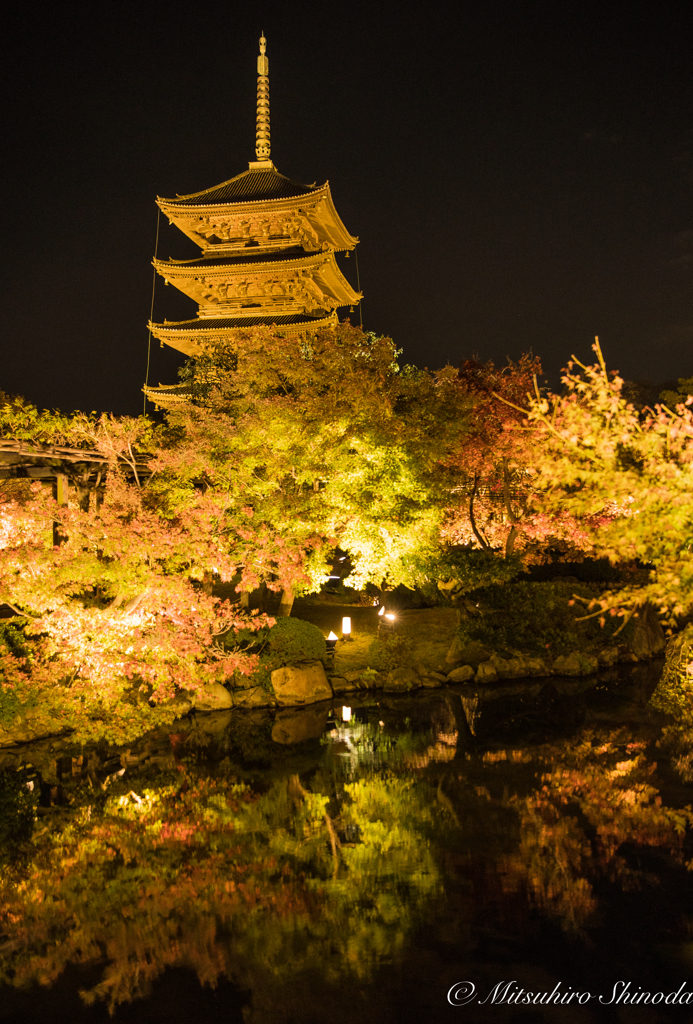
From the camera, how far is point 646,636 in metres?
18.1

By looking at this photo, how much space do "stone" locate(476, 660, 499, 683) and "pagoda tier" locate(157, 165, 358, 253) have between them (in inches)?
590

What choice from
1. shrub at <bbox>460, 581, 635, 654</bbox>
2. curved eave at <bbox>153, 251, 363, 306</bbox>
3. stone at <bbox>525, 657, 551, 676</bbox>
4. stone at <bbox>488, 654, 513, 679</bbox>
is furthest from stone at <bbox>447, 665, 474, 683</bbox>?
curved eave at <bbox>153, 251, 363, 306</bbox>

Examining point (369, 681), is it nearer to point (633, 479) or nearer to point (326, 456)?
point (326, 456)

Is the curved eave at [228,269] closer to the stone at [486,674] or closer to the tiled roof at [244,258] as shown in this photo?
the tiled roof at [244,258]

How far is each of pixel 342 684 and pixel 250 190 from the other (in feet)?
59.7

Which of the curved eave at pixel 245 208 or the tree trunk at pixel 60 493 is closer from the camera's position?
the tree trunk at pixel 60 493

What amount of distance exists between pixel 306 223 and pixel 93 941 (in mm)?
22879

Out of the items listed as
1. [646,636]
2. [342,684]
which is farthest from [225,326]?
[646,636]

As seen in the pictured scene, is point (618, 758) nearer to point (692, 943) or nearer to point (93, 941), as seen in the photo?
point (692, 943)

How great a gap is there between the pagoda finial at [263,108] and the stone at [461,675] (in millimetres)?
20902

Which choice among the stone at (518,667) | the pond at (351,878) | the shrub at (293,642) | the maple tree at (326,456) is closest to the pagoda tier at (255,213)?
the maple tree at (326,456)

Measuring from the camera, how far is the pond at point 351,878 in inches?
206

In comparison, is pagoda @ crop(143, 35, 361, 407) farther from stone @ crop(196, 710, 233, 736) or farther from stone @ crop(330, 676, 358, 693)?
stone @ crop(196, 710, 233, 736)

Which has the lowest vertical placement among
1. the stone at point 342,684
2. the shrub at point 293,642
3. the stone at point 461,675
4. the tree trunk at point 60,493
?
the stone at point 342,684
